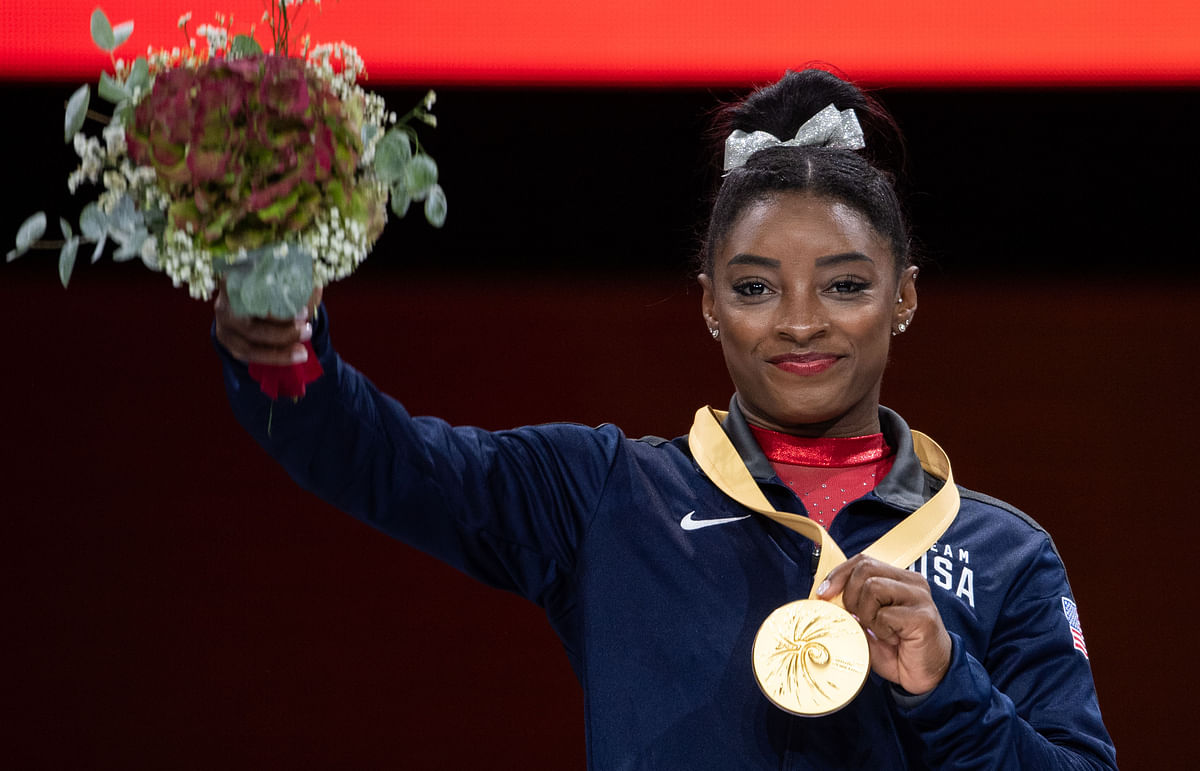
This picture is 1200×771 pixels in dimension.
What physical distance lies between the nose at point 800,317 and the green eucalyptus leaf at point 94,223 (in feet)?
2.57

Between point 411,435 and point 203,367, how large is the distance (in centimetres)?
192

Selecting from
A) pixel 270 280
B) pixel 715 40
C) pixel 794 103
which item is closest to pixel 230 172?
pixel 270 280

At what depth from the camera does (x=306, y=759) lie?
3203mm

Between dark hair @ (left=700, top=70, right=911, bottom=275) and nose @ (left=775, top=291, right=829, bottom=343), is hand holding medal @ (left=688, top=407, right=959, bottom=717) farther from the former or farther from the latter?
dark hair @ (left=700, top=70, right=911, bottom=275)

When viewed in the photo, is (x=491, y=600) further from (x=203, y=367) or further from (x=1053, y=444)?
(x=1053, y=444)

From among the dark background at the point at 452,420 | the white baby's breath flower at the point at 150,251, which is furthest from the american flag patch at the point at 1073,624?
the dark background at the point at 452,420

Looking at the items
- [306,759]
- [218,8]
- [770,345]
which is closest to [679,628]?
[770,345]

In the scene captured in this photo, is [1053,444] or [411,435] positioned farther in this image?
[1053,444]

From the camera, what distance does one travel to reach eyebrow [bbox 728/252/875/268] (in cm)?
162

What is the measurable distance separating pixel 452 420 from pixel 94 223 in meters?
2.07

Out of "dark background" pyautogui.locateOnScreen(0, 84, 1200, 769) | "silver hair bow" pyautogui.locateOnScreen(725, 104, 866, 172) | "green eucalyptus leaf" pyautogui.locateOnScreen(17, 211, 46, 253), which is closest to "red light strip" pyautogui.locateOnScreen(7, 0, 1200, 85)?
"dark background" pyautogui.locateOnScreen(0, 84, 1200, 769)

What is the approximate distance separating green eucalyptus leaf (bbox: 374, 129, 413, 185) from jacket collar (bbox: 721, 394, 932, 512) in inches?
23.9

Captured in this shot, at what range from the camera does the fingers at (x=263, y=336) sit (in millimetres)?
1247

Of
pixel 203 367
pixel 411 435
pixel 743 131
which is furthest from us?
pixel 203 367
